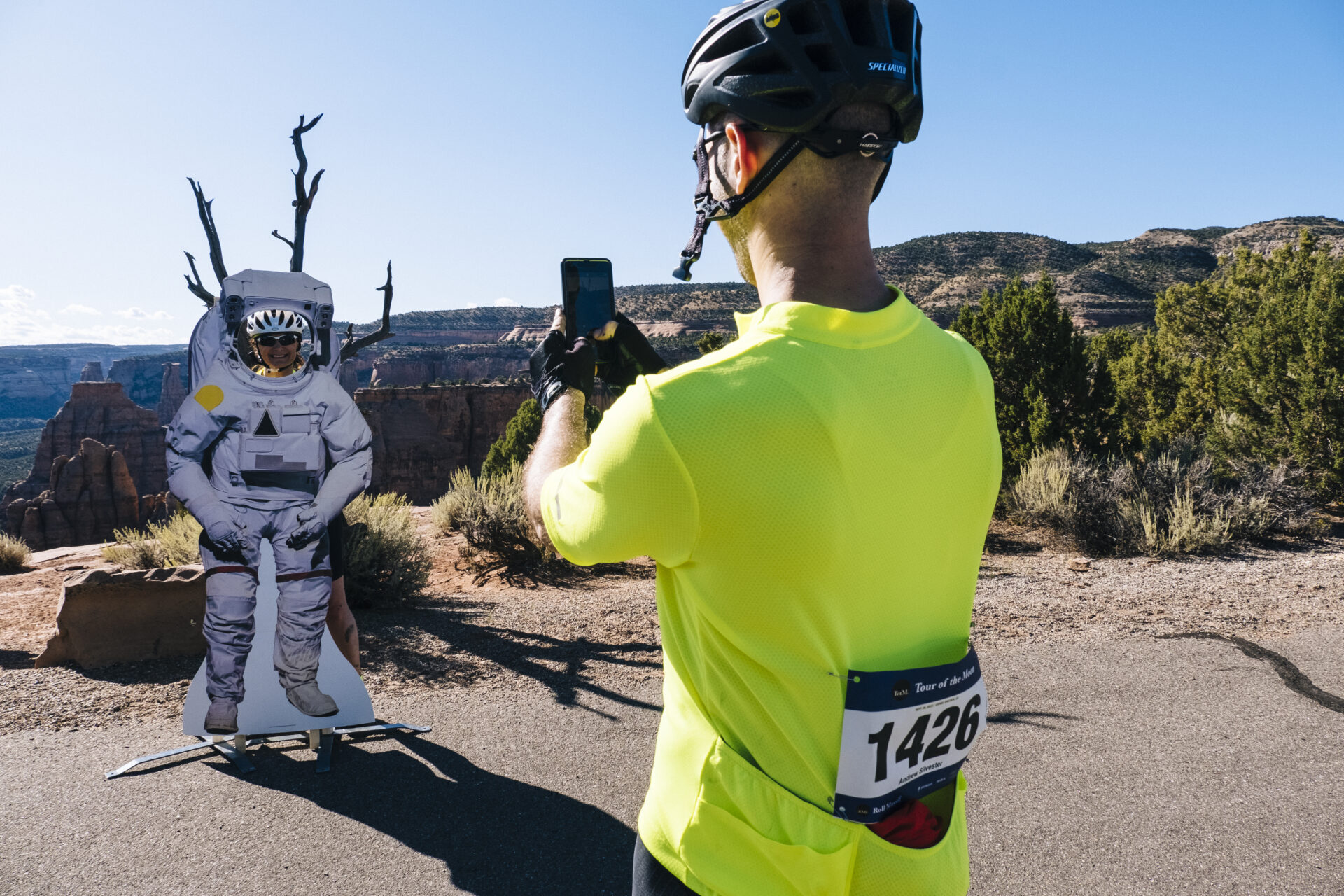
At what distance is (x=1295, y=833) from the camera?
359 centimetres

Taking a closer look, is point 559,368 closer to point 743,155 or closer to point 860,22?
point 743,155

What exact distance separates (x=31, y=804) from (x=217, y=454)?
71.3 inches

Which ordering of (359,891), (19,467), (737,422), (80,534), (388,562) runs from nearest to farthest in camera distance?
(737,422)
(359,891)
(388,562)
(80,534)
(19,467)

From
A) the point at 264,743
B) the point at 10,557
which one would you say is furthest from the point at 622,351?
the point at 10,557

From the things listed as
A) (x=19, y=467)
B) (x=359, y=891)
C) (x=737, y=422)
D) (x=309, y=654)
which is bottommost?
(x=19, y=467)

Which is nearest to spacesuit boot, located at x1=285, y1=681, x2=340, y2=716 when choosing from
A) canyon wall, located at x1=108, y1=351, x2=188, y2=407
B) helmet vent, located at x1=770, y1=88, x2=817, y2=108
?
helmet vent, located at x1=770, y1=88, x2=817, y2=108

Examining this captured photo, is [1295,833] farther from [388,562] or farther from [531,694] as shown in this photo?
[388,562]

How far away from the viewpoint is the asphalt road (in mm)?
3371

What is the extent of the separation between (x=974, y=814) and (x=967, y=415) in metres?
3.02

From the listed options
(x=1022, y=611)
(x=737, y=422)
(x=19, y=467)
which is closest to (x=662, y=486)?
(x=737, y=422)

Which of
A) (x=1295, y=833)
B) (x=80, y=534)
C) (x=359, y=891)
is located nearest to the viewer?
(x=359, y=891)

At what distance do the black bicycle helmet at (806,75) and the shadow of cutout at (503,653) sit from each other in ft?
13.5

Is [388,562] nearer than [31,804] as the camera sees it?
No

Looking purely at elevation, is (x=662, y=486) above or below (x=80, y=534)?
above
